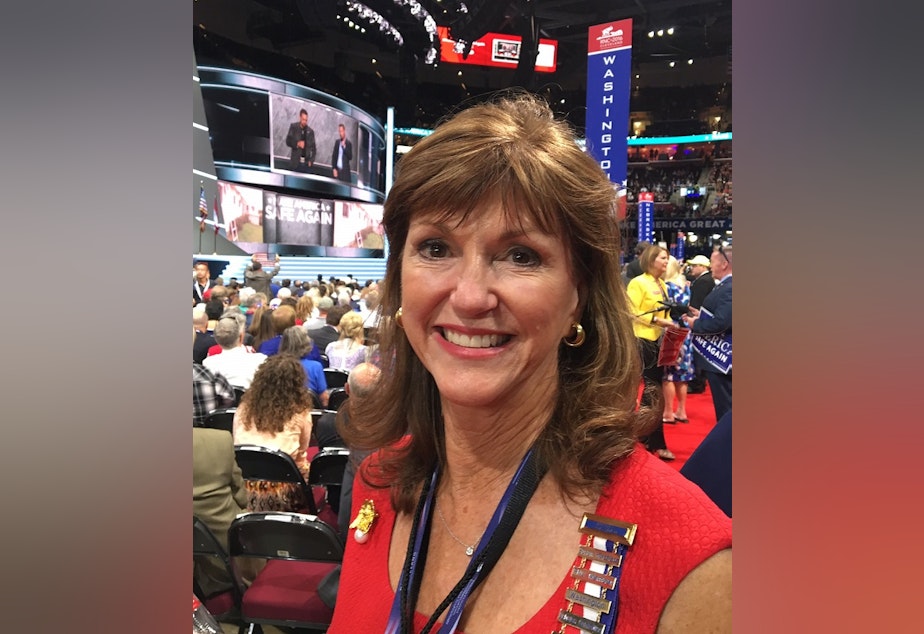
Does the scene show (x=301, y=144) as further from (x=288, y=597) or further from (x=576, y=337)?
(x=576, y=337)

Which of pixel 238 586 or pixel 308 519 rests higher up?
pixel 308 519

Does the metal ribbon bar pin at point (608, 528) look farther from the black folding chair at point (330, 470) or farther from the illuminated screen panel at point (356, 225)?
the illuminated screen panel at point (356, 225)

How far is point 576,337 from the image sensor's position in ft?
3.84

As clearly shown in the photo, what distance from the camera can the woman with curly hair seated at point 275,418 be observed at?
3.45m

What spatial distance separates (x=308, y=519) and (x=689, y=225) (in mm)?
29295

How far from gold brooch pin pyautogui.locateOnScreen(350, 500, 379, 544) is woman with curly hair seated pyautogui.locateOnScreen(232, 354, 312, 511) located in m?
2.21

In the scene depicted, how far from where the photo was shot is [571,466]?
112cm

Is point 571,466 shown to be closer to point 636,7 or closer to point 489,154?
point 489,154

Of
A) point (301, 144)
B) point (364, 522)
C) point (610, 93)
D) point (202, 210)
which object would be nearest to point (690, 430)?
point (610, 93)

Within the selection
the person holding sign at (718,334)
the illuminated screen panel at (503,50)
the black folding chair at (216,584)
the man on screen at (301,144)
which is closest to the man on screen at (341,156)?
the man on screen at (301,144)

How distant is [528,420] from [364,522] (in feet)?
1.33
